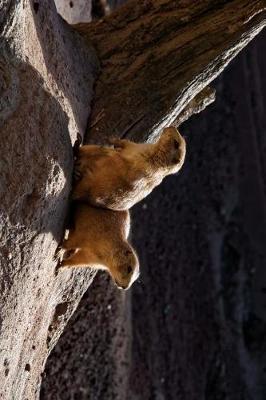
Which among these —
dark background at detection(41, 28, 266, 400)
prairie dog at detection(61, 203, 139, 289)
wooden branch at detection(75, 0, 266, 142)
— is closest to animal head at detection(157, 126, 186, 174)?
prairie dog at detection(61, 203, 139, 289)

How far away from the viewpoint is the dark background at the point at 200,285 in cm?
236

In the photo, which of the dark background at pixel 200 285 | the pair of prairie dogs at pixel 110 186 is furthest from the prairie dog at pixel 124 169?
the dark background at pixel 200 285

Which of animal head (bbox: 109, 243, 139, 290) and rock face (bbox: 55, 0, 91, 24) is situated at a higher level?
animal head (bbox: 109, 243, 139, 290)

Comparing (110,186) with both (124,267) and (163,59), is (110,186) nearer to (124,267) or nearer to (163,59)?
(124,267)

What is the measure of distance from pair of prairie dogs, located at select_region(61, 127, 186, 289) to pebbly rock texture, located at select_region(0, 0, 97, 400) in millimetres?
34

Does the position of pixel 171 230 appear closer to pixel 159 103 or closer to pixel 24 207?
pixel 159 103

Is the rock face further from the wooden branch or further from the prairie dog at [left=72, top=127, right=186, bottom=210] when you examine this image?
the prairie dog at [left=72, top=127, right=186, bottom=210]

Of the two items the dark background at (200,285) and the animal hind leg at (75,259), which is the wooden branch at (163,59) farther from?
the dark background at (200,285)

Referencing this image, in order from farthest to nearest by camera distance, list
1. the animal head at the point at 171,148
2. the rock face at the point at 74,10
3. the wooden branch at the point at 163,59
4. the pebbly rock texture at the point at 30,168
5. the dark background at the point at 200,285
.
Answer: the dark background at the point at 200,285, the rock face at the point at 74,10, the wooden branch at the point at 163,59, the animal head at the point at 171,148, the pebbly rock texture at the point at 30,168

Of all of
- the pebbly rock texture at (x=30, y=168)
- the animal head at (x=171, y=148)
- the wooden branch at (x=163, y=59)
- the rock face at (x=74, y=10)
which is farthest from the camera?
the rock face at (x=74, y=10)

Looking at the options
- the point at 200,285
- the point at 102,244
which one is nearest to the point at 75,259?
the point at 102,244

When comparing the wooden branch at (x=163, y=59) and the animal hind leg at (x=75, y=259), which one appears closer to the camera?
the animal hind leg at (x=75, y=259)

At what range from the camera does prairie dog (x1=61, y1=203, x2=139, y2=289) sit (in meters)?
1.12

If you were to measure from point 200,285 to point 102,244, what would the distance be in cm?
195
